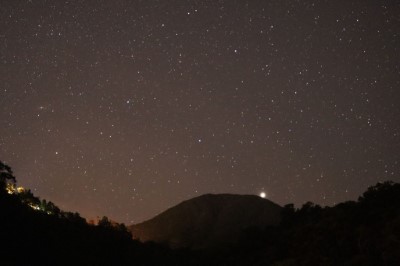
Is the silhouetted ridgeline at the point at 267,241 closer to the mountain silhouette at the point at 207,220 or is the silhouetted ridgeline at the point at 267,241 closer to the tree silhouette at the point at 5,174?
the tree silhouette at the point at 5,174

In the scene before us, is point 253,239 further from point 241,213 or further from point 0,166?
point 241,213

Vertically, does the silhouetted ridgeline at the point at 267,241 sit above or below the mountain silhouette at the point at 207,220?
below

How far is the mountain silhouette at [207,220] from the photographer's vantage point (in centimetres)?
6438

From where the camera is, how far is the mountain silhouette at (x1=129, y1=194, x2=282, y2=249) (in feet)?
211

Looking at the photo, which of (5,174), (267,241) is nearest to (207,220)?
(267,241)

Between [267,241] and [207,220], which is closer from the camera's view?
[267,241]

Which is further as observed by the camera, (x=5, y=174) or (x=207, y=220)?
(x=207, y=220)

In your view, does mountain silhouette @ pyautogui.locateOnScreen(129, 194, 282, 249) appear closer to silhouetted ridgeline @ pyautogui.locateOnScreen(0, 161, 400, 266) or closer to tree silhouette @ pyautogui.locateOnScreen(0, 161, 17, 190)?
silhouetted ridgeline @ pyautogui.locateOnScreen(0, 161, 400, 266)

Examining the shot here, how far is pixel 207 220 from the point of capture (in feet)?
238

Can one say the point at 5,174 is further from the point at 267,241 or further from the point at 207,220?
the point at 207,220

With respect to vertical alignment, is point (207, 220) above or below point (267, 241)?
above

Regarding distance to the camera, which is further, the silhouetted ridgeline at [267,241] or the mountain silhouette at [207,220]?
the mountain silhouette at [207,220]

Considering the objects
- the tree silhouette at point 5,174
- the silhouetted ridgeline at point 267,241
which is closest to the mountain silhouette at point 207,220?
the silhouetted ridgeline at point 267,241

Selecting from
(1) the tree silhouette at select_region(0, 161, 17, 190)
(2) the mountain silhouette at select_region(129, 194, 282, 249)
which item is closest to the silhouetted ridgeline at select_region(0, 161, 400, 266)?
(1) the tree silhouette at select_region(0, 161, 17, 190)
